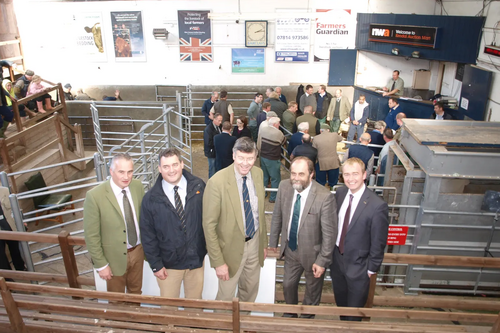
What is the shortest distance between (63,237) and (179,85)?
10.7m

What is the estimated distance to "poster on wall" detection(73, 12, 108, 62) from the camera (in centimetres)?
1371

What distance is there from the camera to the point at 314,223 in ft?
12.1

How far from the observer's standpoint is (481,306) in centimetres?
386

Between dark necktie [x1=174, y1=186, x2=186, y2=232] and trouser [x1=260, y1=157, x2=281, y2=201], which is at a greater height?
dark necktie [x1=174, y1=186, x2=186, y2=232]

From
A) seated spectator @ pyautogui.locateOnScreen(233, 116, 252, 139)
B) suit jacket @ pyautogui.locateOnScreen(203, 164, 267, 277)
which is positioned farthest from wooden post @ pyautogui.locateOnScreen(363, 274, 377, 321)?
seated spectator @ pyautogui.locateOnScreen(233, 116, 252, 139)

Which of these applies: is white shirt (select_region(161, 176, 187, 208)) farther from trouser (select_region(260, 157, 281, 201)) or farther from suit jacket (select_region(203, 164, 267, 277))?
trouser (select_region(260, 157, 281, 201))

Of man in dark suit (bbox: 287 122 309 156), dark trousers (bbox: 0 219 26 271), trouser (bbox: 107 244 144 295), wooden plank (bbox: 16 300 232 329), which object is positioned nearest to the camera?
wooden plank (bbox: 16 300 232 329)

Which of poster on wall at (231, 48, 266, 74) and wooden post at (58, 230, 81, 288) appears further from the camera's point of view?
poster on wall at (231, 48, 266, 74)

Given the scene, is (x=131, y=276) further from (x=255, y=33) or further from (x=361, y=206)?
(x=255, y=33)

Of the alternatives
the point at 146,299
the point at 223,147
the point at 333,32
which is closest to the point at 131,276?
the point at 146,299

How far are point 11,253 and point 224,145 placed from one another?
3.86 metres

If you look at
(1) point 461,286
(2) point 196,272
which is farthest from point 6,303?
(1) point 461,286

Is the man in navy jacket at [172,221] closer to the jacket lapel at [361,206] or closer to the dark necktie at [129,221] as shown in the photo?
the dark necktie at [129,221]

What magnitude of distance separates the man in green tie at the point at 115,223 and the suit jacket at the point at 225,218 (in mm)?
772
